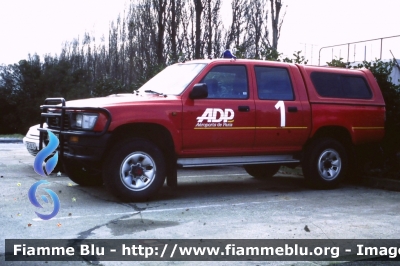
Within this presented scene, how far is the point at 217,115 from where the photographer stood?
7855 mm

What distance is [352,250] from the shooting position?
5.03 meters

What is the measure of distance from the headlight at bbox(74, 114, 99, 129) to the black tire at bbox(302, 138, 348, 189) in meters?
3.50

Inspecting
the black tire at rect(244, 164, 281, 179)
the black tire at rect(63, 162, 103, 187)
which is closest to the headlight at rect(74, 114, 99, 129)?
the black tire at rect(63, 162, 103, 187)

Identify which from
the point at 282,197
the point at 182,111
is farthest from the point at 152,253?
the point at 282,197

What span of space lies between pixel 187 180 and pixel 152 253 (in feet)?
16.6

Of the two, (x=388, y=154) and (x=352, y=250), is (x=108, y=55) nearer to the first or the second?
(x=388, y=154)

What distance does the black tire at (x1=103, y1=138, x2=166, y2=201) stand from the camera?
7.18 metres

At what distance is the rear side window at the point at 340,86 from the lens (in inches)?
356

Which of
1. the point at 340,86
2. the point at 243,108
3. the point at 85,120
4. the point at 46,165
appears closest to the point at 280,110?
the point at 243,108

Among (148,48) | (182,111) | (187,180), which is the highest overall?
(148,48)

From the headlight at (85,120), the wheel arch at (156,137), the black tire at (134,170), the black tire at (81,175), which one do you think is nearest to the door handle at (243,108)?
the wheel arch at (156,137)

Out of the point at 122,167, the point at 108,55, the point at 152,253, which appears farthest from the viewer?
the point at 108,55

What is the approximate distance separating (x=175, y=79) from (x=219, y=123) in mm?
982

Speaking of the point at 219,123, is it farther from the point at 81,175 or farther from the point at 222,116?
the point at 81,175
